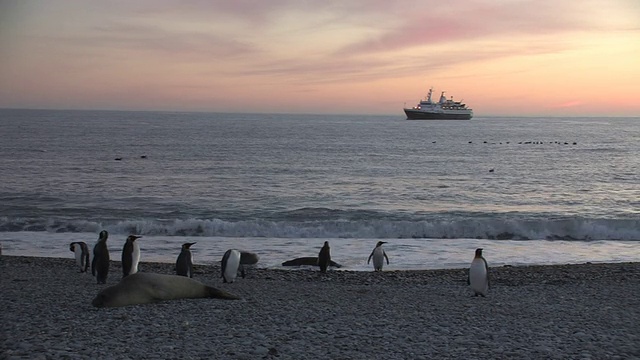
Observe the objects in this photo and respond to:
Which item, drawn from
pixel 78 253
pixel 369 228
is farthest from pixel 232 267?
pixel 369 228

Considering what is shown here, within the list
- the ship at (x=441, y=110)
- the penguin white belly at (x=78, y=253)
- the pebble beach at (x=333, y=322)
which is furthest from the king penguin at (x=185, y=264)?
the ship at (x=441, y=110)

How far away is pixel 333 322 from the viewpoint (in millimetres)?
7730

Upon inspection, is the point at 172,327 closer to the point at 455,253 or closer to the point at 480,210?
the point at 455,253

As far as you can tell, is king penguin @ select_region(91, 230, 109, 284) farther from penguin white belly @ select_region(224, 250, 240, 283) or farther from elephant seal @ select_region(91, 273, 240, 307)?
elephant seal @ select_region(91, 273, 240, 307)

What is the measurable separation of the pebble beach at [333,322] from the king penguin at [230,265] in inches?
8.5

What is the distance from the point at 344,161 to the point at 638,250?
103 ft

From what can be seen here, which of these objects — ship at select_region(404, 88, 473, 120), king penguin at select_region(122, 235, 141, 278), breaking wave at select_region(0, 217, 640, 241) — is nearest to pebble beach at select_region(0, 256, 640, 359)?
king penguin at select_region(122, 235, 141, 278)

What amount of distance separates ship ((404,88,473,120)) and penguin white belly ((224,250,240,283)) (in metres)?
156

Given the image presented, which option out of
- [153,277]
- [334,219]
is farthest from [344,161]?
[153,277]

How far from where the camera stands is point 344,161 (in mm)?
48156

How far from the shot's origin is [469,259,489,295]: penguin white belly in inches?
400

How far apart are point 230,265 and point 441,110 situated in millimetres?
157198

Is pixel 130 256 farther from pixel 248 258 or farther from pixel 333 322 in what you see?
pixel 333 322

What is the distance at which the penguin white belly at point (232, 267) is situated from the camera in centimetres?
1160
